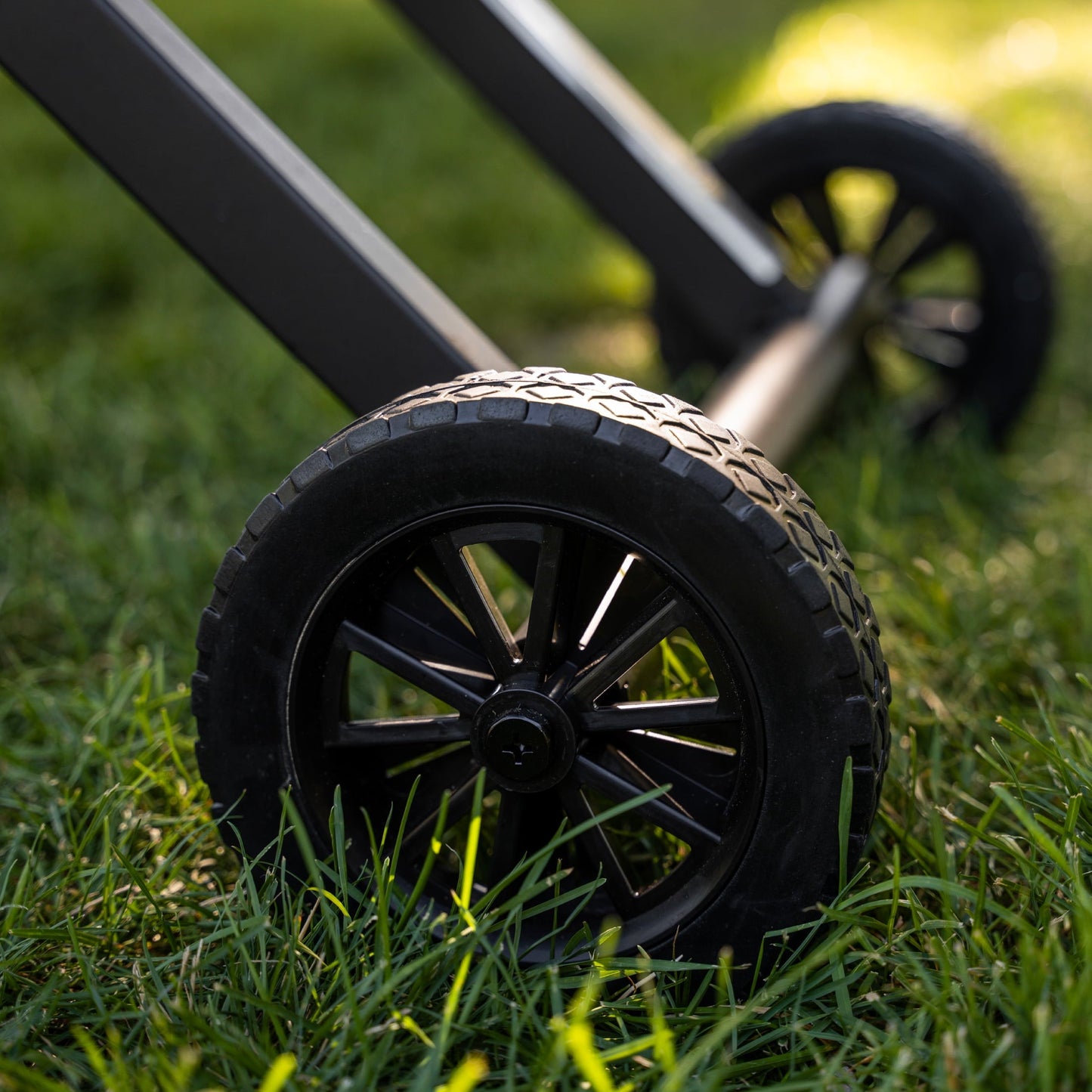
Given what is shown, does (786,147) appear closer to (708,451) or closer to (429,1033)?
(708,451)

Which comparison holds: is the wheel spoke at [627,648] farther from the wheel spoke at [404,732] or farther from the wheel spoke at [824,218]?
the wheel spoke at [824,218]

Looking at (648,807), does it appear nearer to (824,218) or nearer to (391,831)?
(391,831)

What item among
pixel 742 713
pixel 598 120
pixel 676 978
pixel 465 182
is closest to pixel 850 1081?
pixel 676 978

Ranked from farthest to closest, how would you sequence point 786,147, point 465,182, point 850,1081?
point 465,182
point 786,147
point 850,1081

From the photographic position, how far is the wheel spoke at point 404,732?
1164mm

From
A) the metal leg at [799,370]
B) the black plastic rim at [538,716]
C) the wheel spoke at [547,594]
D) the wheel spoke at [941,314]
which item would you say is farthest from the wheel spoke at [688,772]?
the wheel spoke at [941,314]

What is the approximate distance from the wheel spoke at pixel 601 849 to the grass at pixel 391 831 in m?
0.06

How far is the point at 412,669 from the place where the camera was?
1.16 m

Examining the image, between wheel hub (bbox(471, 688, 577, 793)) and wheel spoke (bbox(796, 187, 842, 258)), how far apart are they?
60.9 inches

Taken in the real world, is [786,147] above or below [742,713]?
above

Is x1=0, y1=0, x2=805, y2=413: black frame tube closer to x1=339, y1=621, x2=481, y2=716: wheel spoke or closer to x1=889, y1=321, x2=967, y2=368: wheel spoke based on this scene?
x1=339, y1=621, x2=481, y2=716: wheel spoke

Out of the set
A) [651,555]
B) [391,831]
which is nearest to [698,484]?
[651,555]

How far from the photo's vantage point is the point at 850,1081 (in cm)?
99

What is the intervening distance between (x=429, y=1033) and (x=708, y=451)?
590 millimetres
